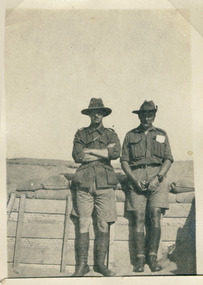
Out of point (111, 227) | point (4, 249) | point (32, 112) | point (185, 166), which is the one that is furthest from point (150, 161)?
point (4, 249)

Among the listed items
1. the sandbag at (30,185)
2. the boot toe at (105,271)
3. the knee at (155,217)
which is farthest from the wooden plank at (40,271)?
the knee at (155,217)

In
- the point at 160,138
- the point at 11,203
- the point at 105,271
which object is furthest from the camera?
the point at 160,138

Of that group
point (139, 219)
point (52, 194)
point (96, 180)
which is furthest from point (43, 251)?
point (139, 219)

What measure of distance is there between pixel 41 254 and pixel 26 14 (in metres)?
2.05

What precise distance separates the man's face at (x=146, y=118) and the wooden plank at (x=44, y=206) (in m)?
0.94

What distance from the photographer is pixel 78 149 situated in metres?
4.41

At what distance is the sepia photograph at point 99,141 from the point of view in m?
4.29

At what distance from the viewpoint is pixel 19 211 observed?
14.3 ft

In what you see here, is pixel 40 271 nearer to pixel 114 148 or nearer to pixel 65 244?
pixel 65 244

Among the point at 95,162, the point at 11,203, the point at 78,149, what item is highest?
the point at 78,149

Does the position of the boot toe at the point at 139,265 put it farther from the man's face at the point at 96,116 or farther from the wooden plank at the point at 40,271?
the man's face at the point at 96,116

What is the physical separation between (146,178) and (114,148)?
37 cm

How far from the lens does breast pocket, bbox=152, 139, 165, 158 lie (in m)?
4.41

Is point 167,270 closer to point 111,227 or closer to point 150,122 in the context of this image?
point 111,227
